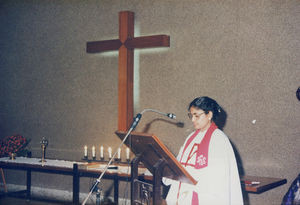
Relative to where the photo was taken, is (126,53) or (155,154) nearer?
(155,154)

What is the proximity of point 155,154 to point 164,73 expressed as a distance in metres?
2.38

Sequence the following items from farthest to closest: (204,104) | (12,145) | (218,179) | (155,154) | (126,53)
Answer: (12,145) < (126,53) < (204,104) < (218,179) < (155,154)

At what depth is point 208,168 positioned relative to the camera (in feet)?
11.4

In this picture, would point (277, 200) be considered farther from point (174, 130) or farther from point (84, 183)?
point (84, 183)

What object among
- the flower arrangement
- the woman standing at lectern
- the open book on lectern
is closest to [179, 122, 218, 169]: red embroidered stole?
the woman standing at lectern

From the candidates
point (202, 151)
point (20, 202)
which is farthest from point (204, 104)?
point (20, 202)

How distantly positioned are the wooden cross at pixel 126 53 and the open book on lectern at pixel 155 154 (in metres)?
1.92

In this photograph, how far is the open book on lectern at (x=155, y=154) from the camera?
290 cm

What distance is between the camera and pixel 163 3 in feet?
17.7


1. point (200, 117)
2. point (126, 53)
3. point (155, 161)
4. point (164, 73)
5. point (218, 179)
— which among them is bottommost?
point (218, 179)

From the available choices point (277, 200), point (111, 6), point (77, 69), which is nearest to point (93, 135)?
point (77, 69)

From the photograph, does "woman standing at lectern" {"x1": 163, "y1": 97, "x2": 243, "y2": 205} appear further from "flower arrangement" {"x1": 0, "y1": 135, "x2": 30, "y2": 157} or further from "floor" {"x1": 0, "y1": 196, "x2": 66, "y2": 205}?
"flower arrangement" {"x1": 0, "y1": 135, "x2": 30, "y2": 157}

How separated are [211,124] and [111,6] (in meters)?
2.97

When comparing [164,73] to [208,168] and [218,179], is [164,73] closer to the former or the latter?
[208,168]
